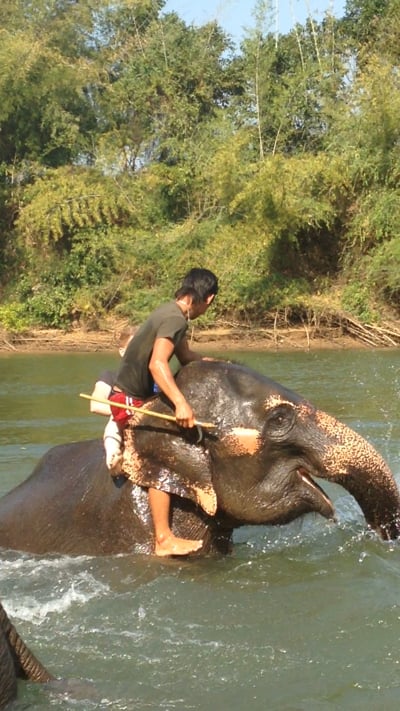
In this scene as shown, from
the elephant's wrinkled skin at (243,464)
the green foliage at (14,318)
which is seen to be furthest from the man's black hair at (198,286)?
the green foliage at (14,318)

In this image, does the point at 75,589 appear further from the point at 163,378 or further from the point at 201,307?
Result: the point at 201,307

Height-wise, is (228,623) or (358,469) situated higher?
(358,469)

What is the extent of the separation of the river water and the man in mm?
205

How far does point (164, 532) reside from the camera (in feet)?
17.4

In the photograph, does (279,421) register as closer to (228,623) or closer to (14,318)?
(228,623)

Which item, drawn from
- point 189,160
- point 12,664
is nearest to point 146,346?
point 12,664

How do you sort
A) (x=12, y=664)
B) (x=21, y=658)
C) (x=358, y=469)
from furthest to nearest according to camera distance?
1. (x=358, y=469)
2. (x=21, y=658)
3. (x=12, y=664)

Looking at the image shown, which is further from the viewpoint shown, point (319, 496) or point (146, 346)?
point (146, 346)

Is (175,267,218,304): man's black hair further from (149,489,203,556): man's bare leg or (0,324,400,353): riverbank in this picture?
(0,324,400,353): riverbank

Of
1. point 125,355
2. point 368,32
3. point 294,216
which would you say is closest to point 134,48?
point 368,32

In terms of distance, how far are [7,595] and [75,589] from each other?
34 centimetres

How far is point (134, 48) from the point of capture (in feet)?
118

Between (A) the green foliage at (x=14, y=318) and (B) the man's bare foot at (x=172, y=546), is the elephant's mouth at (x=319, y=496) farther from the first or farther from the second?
(A) the green foliage at (x=14, y=318)

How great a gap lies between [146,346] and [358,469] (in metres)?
1.21
